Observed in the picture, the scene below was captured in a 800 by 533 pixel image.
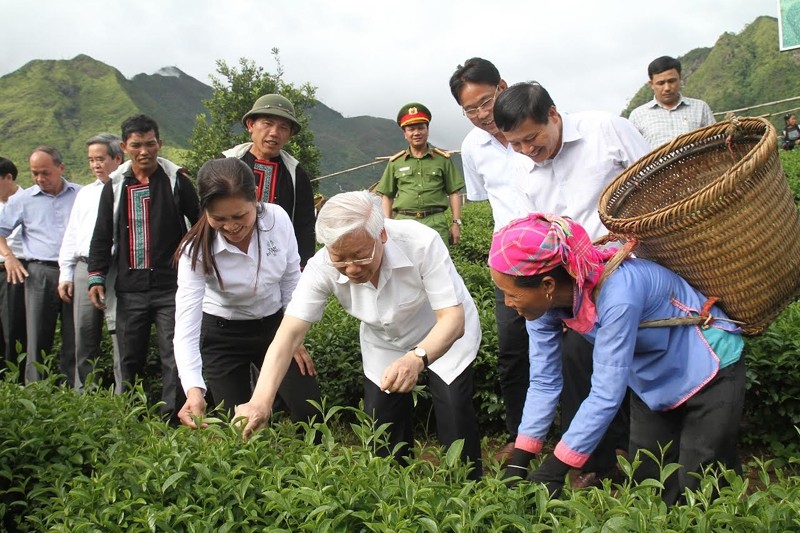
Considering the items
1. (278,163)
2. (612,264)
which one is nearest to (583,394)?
(612,264)

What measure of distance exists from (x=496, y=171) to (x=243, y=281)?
149cm

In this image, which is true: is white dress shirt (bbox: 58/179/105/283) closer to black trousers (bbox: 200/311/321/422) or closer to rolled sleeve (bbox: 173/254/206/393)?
black trousers (bbox: 200/311/321/422)

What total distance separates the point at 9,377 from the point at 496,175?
2.50 meters

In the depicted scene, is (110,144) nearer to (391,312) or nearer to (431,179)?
(431,179)

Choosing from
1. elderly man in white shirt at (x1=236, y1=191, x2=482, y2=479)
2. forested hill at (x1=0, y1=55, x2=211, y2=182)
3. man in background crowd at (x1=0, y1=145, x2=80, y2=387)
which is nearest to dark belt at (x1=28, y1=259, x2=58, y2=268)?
man in background crowd at (x1=0, y1=145, x2=80, y2=387)

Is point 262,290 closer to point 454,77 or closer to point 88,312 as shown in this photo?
point 454,77

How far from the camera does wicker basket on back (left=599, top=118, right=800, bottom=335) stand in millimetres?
2367

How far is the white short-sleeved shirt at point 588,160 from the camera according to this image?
10.9 ft

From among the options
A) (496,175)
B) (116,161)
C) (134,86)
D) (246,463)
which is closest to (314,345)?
(496,175)

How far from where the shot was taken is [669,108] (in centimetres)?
555

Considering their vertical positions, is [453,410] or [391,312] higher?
[391,312]

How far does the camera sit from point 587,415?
2.28m

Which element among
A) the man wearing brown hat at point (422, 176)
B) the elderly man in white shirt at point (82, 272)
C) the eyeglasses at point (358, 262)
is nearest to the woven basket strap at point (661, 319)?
the eyeglasses at point (358, 262)

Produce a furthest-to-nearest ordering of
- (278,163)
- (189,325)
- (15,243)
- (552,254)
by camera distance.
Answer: (15,243) < (278,163) < (189,325) < (552,254)
